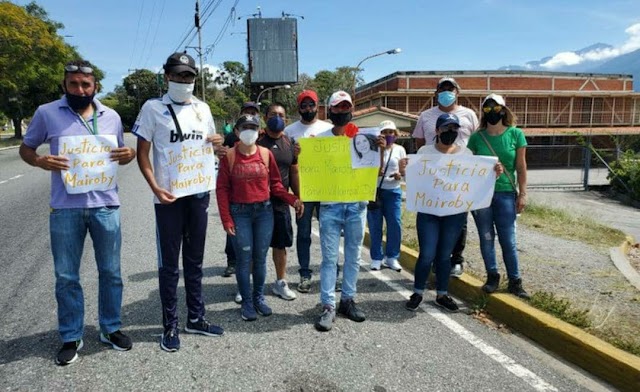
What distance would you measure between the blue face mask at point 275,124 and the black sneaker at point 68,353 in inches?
94.9

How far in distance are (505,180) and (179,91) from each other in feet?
9.78

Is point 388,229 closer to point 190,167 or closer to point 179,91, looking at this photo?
point 190,167

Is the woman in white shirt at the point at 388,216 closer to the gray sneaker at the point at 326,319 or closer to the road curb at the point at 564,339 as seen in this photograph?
the road curb at the point at 564,339

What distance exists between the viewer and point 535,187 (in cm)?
1817

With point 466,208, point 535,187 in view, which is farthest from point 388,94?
point 466,208

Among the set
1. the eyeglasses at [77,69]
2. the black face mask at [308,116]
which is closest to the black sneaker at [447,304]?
the black face mask at [308,116]

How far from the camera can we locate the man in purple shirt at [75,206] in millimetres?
3189

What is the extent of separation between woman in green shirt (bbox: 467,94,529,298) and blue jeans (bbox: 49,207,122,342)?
3.22 m

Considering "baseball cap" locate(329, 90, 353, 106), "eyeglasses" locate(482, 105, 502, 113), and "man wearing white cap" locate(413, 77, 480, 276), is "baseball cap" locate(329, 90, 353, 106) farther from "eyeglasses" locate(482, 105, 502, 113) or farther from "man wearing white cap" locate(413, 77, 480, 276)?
"eyeglasses" locate(482, 105, 502, 113)

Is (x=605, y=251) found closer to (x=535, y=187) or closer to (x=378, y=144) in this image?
→ (x=378, y=144)

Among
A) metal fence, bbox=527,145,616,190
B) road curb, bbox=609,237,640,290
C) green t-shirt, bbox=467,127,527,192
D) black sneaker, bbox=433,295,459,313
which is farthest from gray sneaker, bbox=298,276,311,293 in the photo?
metal fence, bbox=527,145,616,190

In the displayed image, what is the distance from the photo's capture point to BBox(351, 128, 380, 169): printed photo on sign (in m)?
4.10

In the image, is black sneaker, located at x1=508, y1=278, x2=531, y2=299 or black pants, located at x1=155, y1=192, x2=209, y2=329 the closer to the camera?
black pants, located at x1=155, y1=192, x2=209, y2=329

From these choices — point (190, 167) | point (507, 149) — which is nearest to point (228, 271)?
point (190, 167)
